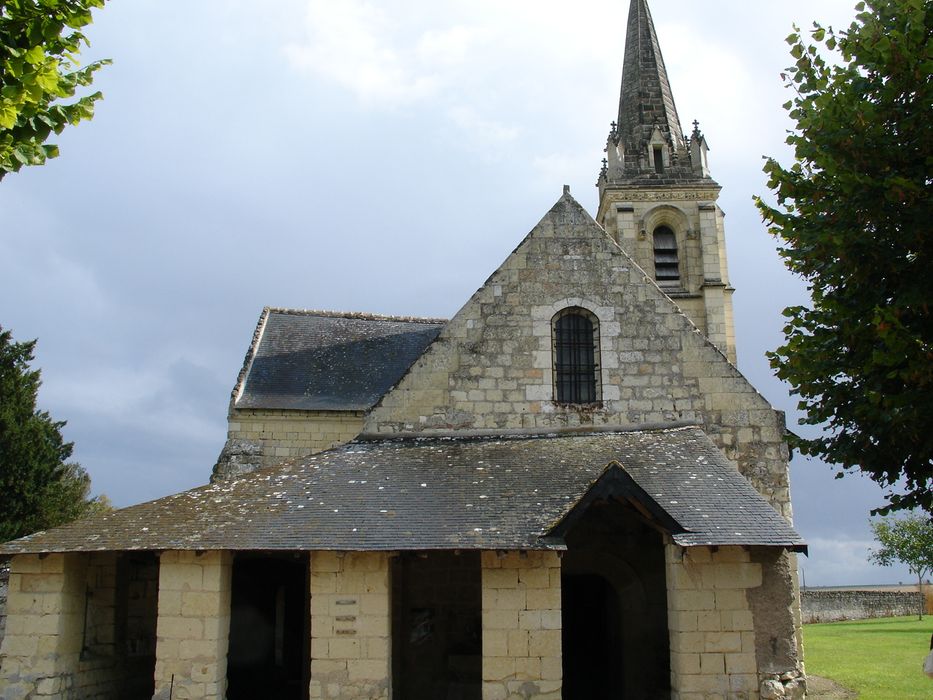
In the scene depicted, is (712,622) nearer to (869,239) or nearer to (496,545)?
(496,545)

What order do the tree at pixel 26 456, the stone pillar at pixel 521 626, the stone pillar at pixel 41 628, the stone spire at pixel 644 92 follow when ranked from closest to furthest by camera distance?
the stone pillar at pixel 521 626 < the stone pillar at pixel 41 628 < the tree at pixel 26 456 < the stone spire at pixel 644 92

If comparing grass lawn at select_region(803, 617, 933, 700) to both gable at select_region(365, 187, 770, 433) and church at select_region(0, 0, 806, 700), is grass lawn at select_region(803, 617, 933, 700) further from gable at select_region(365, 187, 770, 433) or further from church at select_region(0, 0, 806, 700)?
gable at select_region(365, 187, 770, 433)

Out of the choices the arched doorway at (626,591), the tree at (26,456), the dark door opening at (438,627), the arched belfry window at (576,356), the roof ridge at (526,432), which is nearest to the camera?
the arched doorway at (626,591)

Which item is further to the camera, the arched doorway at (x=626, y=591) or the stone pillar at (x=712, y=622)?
the arched doorway at (x=626, y=591)

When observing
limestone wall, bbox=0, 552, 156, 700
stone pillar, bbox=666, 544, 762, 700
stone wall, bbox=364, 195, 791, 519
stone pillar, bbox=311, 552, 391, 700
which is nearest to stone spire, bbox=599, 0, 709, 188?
stone wall, bbox=364, 195, 791, 519

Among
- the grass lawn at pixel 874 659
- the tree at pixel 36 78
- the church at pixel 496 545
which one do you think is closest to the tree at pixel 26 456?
the church at pixel 496 545

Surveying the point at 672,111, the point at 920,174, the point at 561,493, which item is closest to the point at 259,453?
the point at 561,493

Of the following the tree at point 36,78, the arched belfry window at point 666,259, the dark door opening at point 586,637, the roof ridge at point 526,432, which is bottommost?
the dark door opening at point 586,637

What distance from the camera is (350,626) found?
9.23 meters

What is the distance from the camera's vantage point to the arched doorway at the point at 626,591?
1088 cm

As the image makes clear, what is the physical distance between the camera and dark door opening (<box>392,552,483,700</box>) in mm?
11461

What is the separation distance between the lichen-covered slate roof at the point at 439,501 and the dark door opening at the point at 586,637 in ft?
7.81

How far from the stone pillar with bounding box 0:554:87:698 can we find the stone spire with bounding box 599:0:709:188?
19.5 meters

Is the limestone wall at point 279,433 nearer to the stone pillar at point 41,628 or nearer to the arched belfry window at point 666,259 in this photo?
the stone pillar at point 41,628
